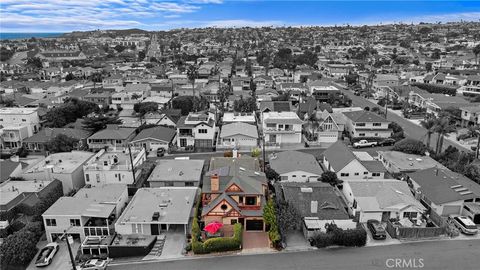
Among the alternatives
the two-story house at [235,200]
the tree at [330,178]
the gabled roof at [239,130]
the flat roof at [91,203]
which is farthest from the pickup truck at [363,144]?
the flat roof at [91,203]

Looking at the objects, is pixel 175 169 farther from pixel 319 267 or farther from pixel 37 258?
pixel 319 267

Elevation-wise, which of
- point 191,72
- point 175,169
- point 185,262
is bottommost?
point 185,262

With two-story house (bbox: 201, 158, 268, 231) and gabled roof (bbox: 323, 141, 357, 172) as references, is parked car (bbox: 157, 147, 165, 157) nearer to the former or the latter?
two-story house (bbox: 201, 158, 268, 231)

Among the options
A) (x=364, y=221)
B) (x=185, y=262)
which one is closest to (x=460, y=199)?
(x=364, y=221)

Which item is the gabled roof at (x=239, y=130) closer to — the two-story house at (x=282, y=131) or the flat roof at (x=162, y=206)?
the two-story house at (x=282, y=131)

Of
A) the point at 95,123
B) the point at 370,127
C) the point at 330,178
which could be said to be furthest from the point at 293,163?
the point at 95,123

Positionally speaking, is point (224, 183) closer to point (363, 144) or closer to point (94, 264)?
point (94, 264)
